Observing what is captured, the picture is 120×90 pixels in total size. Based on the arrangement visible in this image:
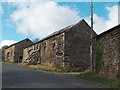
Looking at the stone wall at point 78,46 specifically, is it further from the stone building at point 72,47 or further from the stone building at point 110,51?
the stone building at point 110,51

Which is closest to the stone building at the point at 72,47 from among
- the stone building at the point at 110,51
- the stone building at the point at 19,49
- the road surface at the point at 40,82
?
the stone building at the point at 110,51

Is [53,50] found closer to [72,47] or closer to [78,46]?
[72,47]

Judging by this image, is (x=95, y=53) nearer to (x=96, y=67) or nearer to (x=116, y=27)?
(x=96, y=67)

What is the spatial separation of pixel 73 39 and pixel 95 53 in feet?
37.1

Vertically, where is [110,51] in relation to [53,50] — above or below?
below

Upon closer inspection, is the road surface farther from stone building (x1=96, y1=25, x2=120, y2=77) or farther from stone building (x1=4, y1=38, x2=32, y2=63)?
stone building (x1=4, y1=38, x2=32, y2=63)

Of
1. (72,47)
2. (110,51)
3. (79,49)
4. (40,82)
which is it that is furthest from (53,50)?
(40,82)

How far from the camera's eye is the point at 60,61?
36750 mm

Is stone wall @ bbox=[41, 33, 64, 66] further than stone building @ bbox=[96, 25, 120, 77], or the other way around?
stone wall @ bbox=[41, 33, 64, 66]

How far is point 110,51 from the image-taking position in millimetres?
22797

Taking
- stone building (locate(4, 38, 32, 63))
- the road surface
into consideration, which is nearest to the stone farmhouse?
the road surface

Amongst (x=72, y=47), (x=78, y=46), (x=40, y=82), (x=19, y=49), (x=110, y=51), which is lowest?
(x=40, y=82)

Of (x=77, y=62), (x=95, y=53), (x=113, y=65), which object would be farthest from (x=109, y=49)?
(x=77, y=62)

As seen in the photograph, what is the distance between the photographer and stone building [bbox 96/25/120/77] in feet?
70.4
